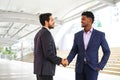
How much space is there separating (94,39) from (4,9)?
50.6 feet

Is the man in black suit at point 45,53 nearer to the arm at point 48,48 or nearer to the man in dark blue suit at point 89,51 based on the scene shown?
the arm at point 48,48

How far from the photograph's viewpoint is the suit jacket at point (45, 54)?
2863 mm

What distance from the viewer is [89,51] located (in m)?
2.89

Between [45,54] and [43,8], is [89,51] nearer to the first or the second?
[45,54]

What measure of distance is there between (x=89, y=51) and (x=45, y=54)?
1.72 ft

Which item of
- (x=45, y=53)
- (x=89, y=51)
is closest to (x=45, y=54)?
(x=45, y=53)

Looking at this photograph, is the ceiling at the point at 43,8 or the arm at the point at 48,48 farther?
the ceiling at the point at 43,8

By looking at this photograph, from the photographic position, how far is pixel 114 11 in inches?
533

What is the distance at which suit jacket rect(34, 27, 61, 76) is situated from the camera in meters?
2.86

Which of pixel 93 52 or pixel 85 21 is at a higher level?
pixel 85 21

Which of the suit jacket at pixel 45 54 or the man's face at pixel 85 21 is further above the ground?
the man's face at pixel 85 21

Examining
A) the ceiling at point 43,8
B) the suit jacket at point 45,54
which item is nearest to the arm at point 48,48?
the suit jacket at point 45,54

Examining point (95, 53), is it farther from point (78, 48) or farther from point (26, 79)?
point (26, 79)

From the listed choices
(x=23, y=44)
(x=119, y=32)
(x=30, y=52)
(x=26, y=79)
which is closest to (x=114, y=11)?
(x=119, y=32)
